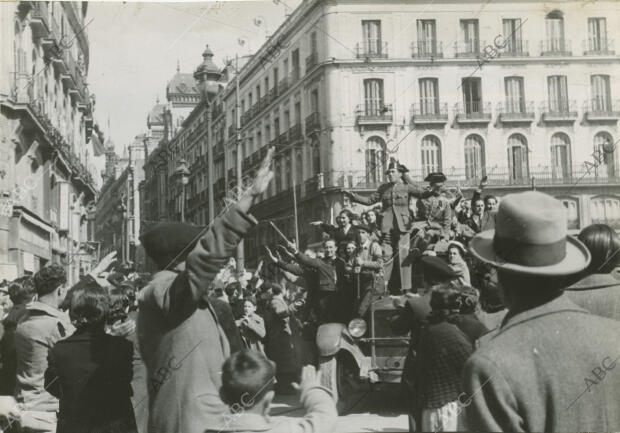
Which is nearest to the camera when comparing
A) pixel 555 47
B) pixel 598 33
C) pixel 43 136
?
pixel 598 33

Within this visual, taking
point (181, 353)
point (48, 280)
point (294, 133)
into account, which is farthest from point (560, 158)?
point (48, 280)

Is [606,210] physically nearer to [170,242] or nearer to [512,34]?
[512,34]

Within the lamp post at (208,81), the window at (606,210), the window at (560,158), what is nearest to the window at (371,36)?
the lamp post at (208,81)

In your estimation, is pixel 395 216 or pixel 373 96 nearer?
pixel 373 96

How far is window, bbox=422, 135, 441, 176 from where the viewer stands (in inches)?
205

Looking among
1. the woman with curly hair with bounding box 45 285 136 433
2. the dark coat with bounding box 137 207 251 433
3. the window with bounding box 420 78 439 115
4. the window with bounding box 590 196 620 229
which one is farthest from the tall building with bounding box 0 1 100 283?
the window with bounding box 590 196 620 229

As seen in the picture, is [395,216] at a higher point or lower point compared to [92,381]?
higher

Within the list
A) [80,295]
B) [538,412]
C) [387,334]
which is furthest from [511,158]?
[538,412]

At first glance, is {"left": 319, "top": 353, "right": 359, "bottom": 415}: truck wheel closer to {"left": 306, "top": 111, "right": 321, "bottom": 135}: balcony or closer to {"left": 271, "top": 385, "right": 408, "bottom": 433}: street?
{"left": 271, "top": 385, "right": 408, "bottom": 433}: street

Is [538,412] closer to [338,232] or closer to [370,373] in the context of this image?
[370,373]

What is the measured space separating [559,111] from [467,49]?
2.67 ft

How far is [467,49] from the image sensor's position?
5.15 m

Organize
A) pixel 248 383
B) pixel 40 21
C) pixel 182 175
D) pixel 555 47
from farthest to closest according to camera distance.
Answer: pixel 40 21
pixel 182 175
pixel 555 47
pixel 248 383

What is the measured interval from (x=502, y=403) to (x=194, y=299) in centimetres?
118
